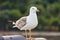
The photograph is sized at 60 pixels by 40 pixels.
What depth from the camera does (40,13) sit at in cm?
910

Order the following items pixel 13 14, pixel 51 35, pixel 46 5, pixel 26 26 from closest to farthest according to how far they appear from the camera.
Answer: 1. pixel 26 26
2. pixel 51 35
3. pixel 13 14
4. pixel 46 5

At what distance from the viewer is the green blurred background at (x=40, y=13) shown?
8891 mm

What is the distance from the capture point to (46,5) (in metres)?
9.44

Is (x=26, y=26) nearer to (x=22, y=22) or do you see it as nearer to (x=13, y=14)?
(x=22, y=22)

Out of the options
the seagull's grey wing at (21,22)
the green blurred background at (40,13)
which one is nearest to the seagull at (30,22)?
the seagull's grey wing at (21,22)

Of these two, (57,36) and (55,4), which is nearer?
(57,36)

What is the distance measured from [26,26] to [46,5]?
18.6ft

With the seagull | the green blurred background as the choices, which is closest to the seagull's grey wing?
the seagull

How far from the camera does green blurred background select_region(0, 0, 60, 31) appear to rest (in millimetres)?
8891

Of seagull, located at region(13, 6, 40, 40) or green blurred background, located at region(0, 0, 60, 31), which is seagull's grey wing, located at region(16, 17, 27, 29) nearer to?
seagull, located at region(13, 6, 40, 40)

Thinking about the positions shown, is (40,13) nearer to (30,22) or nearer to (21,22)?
(21,22)

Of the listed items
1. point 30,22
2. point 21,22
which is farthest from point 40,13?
point 30,22

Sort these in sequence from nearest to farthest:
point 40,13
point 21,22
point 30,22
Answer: point 30,22, point 21,22, point 40,13

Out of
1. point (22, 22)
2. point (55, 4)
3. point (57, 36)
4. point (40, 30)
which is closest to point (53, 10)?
point (55, 4)
